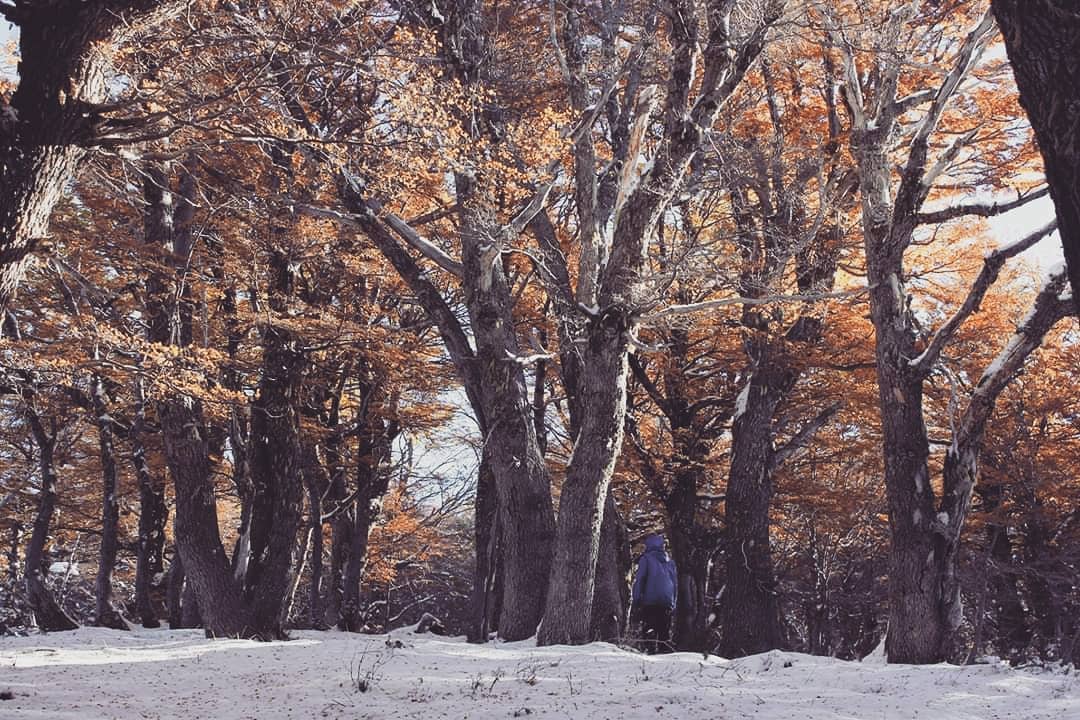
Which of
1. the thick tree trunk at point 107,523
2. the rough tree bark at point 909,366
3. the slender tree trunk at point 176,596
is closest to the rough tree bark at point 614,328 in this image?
the rough tree bark at point 909,366

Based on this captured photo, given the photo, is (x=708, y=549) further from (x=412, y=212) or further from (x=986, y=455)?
(x=412, y=212)

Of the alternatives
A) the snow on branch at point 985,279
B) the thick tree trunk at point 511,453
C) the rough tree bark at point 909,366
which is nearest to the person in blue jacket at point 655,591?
the thick tree trunk at point 511,453

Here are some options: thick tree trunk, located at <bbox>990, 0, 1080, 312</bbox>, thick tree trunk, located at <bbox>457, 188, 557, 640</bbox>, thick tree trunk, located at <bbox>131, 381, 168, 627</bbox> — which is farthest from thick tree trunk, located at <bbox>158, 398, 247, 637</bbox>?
thick tree trunk, located at <bbox>990, 0, 1080, 312</bbox>

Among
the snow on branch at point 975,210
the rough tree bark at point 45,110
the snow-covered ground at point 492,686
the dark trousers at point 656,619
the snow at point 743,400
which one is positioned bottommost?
the snow-covered ground at point 492,686

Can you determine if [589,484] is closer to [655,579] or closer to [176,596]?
[655,579]

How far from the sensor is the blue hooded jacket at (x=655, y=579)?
1073 cm

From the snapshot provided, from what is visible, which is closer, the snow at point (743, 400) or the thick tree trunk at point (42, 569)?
the thick tree trunk at point (42, 569)

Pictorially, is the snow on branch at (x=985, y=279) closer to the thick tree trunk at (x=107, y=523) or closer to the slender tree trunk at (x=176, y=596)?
the thick tree trunk at (x=107, y=523)

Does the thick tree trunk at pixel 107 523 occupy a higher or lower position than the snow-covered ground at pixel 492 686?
higher

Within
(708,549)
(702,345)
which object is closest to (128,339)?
(702,345)

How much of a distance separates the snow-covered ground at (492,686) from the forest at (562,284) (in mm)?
1999

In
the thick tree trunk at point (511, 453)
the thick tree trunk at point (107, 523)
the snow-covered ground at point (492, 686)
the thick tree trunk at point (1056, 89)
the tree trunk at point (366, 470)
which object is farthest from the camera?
the tree trunk at point (366, 470)

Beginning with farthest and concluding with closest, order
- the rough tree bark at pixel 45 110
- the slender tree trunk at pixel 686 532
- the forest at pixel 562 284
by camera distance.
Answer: the slender tree trunk at pixel 686 532
the forest at pixel 562 284
the rough tree bark at pixel 45 110

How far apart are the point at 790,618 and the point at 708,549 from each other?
14.0m
